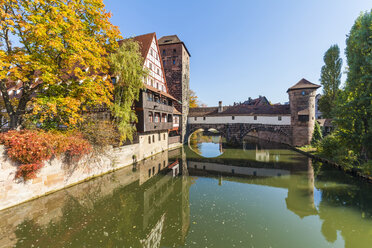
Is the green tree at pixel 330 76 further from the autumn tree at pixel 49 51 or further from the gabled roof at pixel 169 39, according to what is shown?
the autumn tree at pixel 49 51

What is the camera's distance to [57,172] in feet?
32.6

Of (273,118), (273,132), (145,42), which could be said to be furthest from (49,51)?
(273,132)

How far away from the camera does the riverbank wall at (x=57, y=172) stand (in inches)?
312

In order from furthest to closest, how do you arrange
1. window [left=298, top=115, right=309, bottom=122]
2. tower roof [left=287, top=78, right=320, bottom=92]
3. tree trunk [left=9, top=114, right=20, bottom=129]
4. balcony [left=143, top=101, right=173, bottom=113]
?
window [left=298, top=115, right=309, bottom=122] → tower roof [left=287, top=78, right=320, bottom=92] → balcony [left=143, top=101, right=173, bottom=113] → tree trunk [left=9, top=114, right=20, bottom=129]

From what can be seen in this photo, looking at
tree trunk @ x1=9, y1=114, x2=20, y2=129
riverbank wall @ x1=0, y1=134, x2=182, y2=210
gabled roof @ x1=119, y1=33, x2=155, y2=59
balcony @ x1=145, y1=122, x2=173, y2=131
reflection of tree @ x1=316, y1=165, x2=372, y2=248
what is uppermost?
gabled roof @ x1=119, y1=33, x2=155, y2=59

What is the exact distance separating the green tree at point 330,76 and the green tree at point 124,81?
1313 inches

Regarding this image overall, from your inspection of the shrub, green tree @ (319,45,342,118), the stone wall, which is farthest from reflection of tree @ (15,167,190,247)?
green tree @ (319,45,342,118)

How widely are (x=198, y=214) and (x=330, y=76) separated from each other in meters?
36.1

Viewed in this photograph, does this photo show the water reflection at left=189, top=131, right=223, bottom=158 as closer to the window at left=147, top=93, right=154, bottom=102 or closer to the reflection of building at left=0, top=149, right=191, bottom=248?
the window at left=147, top=93, right=154, bottom=102

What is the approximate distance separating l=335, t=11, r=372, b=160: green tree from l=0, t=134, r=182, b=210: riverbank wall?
18.8 m

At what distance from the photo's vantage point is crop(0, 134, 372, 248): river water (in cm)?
618

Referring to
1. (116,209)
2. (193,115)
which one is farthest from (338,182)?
(193,115)

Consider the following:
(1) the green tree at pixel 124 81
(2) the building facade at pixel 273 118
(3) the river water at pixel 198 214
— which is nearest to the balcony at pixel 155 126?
(1) the green tree at pixel 124 81

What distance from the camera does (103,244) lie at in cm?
592
